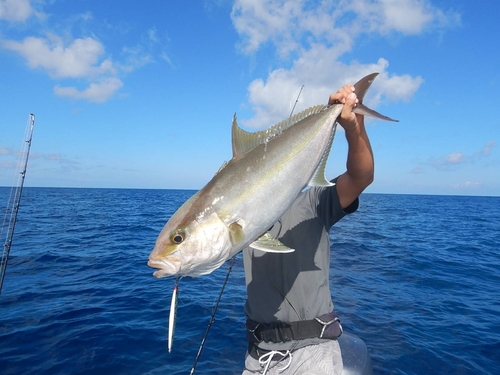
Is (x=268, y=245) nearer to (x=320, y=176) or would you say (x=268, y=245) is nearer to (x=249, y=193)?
(x=249, y=193)

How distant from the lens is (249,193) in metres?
2.66

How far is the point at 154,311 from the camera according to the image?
349 inches

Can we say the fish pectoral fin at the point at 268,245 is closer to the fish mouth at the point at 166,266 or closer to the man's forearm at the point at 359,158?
the fish mouth at the point at 166,266

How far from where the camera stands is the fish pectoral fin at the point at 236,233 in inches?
101

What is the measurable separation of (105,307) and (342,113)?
8.65m

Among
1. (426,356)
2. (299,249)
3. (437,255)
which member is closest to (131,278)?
(426,356)

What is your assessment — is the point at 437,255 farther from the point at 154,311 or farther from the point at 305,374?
the point at 305,374

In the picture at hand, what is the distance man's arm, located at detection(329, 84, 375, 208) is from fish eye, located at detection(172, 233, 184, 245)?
5.25 ft

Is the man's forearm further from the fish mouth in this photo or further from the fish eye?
the fish mouth

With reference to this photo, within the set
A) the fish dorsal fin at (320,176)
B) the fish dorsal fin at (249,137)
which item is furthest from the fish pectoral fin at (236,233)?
the fish dorsal fin at (320,176)

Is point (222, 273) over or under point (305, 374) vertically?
under

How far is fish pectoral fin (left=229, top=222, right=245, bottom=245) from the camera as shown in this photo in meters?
2.56

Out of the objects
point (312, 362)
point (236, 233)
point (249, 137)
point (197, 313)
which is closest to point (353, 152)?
point (249, 137)

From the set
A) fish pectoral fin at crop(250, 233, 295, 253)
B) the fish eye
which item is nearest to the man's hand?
fish pectoral fin at crop(250, 233, 295, 253)
